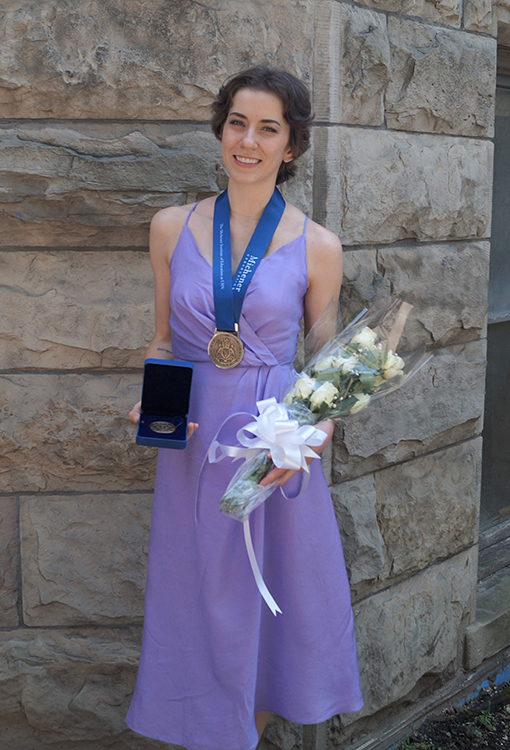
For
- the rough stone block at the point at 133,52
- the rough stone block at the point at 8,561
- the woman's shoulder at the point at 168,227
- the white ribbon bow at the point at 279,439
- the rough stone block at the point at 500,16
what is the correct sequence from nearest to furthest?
the white ribbon bow at the point at 279,439 → the woman's shoulder at the point at 168,227 → the rough stone block at the point at 133,52 → the rough stone block at the point at 8,561 → the rough stone block at the point at 500,16

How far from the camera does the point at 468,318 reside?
119 inches

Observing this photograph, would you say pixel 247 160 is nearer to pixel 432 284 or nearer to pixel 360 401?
pixel 360 401

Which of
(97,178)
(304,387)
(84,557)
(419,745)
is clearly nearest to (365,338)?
(304,387)

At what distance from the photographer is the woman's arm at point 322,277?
1.95m

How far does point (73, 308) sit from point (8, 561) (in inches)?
35.0

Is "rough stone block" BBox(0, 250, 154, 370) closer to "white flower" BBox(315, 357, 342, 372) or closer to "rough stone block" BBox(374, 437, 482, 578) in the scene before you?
"white flower" BBox(315, 357, 342, 372)

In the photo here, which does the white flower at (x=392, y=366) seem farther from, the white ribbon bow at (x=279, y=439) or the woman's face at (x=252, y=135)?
the woman's face at (x=252, y=135)

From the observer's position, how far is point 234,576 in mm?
1977

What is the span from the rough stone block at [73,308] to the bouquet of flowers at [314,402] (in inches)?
29.0

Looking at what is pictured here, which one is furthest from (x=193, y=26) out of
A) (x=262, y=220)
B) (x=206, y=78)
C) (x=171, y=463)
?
(x=171, y=463)

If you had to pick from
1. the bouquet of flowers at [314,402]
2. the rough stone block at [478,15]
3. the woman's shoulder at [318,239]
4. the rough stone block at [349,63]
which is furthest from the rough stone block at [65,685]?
the rough stone block at [478,15]

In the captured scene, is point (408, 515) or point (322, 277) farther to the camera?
point (408, 515)

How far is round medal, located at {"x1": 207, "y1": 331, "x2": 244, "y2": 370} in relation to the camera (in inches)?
73.7

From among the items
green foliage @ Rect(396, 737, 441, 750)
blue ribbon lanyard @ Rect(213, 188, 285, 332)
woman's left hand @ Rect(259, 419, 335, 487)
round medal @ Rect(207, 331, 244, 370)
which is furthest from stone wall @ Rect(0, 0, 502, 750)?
woman's left hand @ Rect(259, 419, 335, 487)
